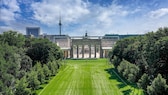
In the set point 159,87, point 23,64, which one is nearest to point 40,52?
point 23,64

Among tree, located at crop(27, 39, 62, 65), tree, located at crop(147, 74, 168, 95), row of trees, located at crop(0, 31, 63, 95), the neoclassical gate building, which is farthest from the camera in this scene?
the neoclassical gate building

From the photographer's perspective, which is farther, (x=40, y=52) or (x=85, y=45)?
(x=85, y=45)

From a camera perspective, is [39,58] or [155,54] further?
[39,58]

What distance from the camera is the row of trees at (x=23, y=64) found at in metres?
36.3

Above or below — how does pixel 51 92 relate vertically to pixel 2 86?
below

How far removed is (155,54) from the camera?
1505 inches

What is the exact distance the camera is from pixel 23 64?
5922cm

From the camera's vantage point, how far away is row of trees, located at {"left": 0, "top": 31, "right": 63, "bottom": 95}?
1429 inches

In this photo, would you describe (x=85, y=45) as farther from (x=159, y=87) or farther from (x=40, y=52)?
(x=159, y=87)

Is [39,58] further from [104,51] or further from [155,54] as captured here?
[104,51]

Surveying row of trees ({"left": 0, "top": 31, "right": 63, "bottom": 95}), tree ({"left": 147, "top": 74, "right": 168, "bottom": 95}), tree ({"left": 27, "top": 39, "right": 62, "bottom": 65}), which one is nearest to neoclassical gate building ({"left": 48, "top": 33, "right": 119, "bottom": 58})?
row of trees ({"left": 0, "top": 31, "right": 63, "bottom": 95})

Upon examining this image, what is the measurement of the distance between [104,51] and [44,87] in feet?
421

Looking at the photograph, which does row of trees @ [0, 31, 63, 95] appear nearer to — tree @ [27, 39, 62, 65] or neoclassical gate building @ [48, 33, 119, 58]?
tree @ [27, 39, 62, 65]

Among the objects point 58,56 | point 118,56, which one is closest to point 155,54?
point 118,56
